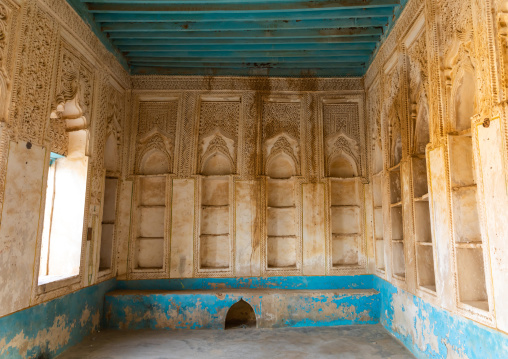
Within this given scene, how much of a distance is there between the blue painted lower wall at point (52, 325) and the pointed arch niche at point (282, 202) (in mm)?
2678

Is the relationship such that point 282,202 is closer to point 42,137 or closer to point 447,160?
point 447,160

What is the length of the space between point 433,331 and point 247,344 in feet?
7.26

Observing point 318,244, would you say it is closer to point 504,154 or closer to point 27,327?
point 504,154

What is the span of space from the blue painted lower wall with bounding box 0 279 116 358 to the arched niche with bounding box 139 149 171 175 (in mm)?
1944

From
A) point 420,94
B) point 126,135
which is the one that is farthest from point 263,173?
point 420,94

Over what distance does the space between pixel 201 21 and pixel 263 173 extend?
8.33 ft

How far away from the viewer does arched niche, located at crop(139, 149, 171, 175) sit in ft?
19.7

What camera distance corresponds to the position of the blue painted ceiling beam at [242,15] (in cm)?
457

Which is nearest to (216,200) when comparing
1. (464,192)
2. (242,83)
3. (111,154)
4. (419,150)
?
(111,154)

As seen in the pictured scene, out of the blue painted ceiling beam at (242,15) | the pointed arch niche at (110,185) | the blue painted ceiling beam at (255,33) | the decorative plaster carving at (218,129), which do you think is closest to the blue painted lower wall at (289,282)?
the pointed arch niche at (110,185)

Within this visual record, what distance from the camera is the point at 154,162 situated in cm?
607

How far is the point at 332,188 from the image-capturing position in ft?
20.0

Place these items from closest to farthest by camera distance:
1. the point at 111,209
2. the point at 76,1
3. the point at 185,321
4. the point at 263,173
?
the point at 76,1
the point at 185,321
the point at 111,209
the point at 263,173

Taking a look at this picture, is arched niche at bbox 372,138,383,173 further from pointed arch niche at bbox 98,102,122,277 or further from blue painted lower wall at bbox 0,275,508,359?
pointed arch niche at bbox 98,102,122,277
